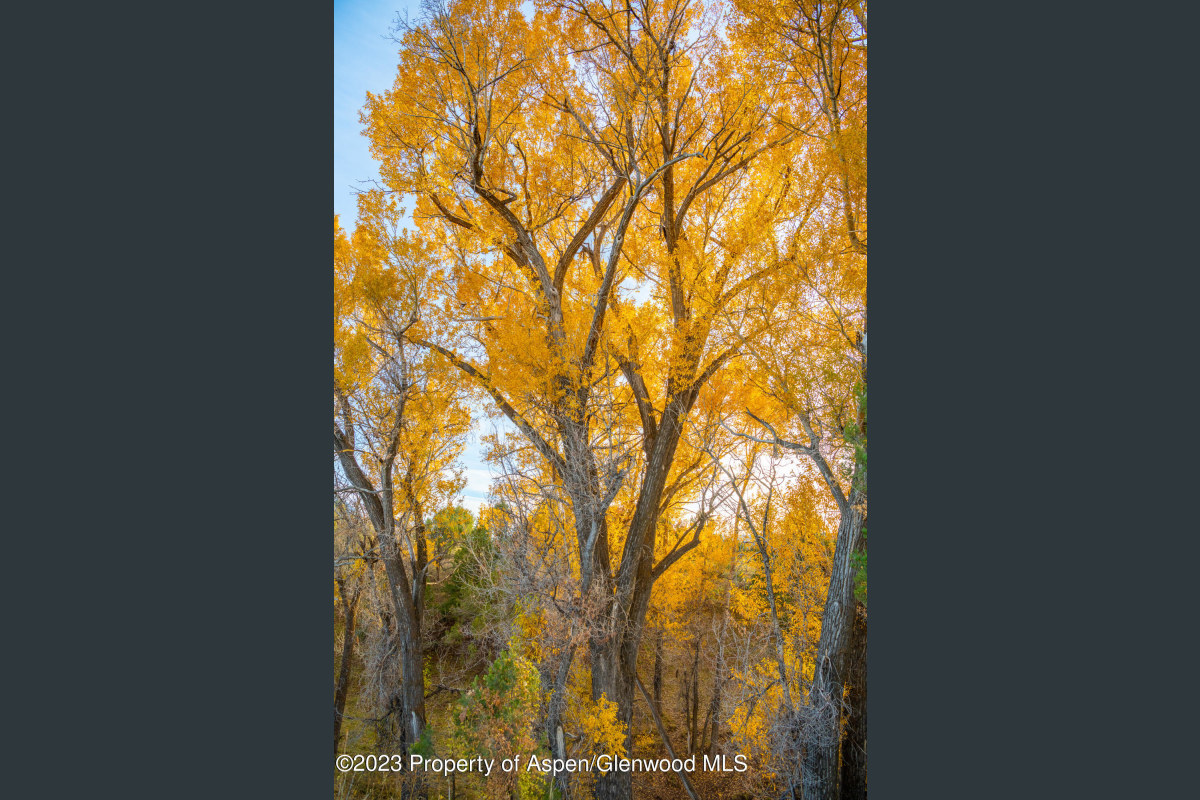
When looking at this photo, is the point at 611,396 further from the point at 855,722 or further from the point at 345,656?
the point at 345,656

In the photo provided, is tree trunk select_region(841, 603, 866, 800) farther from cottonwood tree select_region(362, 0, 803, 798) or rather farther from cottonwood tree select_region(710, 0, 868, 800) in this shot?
cottonwood tree select_region(362, 0, 803, 798)

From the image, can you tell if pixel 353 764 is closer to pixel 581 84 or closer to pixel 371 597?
pixel 371 597

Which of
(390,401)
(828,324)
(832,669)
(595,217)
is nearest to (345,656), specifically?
(390,401)

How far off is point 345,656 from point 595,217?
4215 millimetres

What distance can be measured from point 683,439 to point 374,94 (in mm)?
3172

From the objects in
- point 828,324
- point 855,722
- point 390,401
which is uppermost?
point 828,324

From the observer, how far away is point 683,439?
13.3 feet

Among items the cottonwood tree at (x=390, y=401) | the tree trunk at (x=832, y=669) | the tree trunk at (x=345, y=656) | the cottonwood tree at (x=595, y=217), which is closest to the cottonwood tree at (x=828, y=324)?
→ the tree trunk at (x=832, y=669)

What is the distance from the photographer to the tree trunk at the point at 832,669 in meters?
2.84

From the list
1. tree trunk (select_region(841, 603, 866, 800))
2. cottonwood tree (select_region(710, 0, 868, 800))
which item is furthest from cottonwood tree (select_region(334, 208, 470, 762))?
tree trunk (select_region(841, 603, 866, 800))

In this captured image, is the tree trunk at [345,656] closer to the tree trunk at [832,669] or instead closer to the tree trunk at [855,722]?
the tree trunk at [832,669]

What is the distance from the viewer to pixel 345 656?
4.27 meters

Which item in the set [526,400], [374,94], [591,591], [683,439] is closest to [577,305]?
[526,400]

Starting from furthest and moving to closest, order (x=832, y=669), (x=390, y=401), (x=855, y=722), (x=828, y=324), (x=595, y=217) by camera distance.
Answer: (x=595, y=217) → (x=390, y=401) → (x=828, y=324) → (x=832, y=669) → (x=855, y=722)
